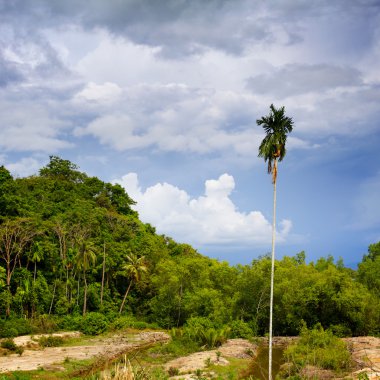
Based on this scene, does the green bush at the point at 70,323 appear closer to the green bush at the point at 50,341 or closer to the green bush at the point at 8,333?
the green bush at the point at 50,341

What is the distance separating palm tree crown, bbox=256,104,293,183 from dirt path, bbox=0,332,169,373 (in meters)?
21.8

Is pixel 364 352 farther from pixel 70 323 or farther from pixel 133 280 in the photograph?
pixel 133 280

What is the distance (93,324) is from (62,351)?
12056mm

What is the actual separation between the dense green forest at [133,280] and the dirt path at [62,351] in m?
4.55

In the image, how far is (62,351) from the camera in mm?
41312

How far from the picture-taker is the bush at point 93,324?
2064 inches

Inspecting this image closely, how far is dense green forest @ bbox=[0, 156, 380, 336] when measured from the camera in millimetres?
49562

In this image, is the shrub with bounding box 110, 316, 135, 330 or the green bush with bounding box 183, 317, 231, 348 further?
the shrub with bounding box 110, 316, 135, 330

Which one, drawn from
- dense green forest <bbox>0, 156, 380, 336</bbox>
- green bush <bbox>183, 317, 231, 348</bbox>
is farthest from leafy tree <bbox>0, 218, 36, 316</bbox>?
green bush <bbox>183, 317, 231, 348</bbox>

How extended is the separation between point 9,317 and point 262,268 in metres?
29.8

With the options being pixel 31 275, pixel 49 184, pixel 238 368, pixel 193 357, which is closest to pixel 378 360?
pixel 238 368

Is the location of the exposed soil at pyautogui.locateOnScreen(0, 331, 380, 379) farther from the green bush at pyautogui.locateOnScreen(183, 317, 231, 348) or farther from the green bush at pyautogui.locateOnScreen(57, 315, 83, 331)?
the green bush at pyautogui.locateOnScreen(57, 315, 83, 331)

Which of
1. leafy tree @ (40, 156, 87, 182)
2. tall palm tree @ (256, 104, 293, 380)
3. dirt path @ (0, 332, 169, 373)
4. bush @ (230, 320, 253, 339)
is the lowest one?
dirt path @ (0, 332, 169, 373)

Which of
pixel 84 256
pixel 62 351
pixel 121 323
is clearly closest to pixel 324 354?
pixel 62 351
